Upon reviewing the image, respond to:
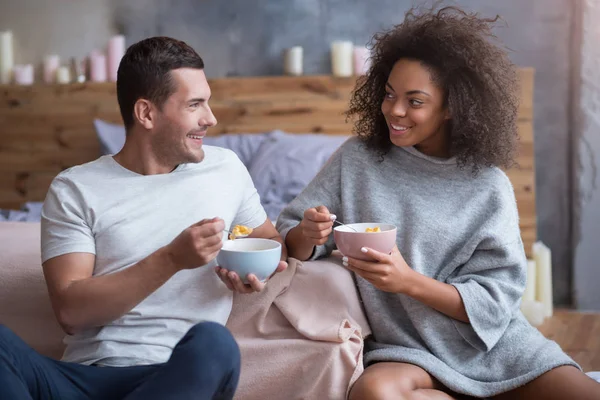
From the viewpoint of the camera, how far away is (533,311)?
3.10 m

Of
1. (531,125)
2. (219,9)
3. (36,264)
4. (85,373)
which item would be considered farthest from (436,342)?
(219,9)

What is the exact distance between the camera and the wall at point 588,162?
10.7 feet

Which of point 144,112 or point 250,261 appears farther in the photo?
point 144,112

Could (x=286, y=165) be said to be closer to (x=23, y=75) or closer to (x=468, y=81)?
(x=468, y=81)

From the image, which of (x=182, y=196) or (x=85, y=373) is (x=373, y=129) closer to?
(x=182, y=196)

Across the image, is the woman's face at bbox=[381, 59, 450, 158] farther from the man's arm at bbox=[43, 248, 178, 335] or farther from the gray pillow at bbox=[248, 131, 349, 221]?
the gray pillow at bbox=[248, 131, 349, 221]

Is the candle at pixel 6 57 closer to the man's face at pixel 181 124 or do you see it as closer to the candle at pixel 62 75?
the candle at pixel 62 75

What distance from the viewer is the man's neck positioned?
1.62 m

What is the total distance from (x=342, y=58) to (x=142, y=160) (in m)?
2.03

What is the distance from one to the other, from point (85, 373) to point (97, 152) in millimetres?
2461

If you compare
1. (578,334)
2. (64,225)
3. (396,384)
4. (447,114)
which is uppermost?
(447,114)

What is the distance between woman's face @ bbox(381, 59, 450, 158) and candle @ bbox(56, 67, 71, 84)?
242 cm

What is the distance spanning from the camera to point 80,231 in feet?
4.90

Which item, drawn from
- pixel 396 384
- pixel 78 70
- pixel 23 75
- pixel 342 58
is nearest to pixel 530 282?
pixel 342 58
